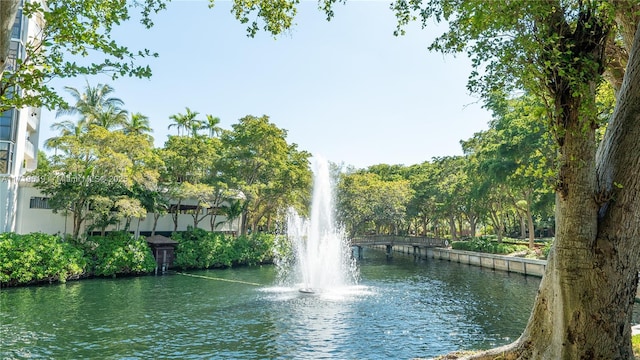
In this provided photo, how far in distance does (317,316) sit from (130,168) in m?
15.4

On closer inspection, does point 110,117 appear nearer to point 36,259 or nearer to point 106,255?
point 106,255

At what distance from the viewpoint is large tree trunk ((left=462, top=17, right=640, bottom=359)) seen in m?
4.69

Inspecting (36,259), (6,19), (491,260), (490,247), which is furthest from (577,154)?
(490,247)

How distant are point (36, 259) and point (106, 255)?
4142mm

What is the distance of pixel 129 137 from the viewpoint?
25469 mm

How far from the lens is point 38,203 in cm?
2489

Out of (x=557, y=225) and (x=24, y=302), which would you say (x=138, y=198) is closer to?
(x=24, y=302)

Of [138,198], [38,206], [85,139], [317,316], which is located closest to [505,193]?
[317,316]

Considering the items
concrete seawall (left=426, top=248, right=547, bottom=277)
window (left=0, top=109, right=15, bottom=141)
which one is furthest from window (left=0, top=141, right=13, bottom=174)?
concrete seawall (left=426, top=248, right=547, bottom=277)

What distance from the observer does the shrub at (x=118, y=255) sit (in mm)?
24109

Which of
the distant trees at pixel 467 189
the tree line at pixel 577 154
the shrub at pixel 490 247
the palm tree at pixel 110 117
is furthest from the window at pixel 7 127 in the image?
the shrub at pixel 490 247

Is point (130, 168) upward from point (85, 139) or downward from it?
downward

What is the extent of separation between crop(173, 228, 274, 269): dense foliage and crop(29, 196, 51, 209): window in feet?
26.0

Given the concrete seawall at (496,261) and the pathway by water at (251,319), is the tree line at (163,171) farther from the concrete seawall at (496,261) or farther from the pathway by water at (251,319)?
the concrete seawall at (496,261)
